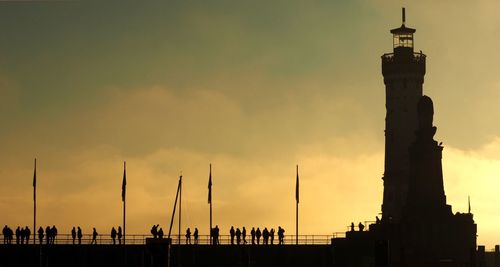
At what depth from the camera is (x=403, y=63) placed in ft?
513

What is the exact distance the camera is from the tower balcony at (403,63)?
512 ft

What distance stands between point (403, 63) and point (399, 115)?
5837mm

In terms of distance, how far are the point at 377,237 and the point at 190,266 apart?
Answer: 16934 mm

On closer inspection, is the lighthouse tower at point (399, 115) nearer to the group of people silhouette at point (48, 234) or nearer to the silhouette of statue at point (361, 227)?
the silhouette of statue at point (361, 227)

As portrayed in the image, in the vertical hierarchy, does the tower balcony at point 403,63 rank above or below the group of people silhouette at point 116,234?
above

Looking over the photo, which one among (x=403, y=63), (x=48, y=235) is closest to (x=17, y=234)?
(x=48, y=235)

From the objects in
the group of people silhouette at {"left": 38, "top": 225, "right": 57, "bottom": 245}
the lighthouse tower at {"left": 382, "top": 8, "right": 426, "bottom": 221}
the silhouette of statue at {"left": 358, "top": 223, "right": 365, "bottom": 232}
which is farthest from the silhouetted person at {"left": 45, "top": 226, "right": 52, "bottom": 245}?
the lighthouse tower at {"left": 382, "top": 8, "right": 426, "bottom": 221}

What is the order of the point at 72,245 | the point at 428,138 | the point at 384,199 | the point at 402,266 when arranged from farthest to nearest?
the point at 384,199
the point at 428,138
the point at 72,245
the point at 402,266

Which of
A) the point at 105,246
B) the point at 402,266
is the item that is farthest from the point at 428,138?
the point at 105,246

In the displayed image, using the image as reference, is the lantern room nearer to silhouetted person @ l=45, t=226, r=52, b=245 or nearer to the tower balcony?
the tower balcony

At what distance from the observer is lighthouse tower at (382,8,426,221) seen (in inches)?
5969

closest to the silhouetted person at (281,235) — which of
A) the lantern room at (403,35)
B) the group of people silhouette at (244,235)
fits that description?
the group of people silhouette at (244,235)

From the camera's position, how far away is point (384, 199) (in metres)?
153

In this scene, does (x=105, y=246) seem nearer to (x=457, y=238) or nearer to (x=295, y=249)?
(x=295, y=249)
